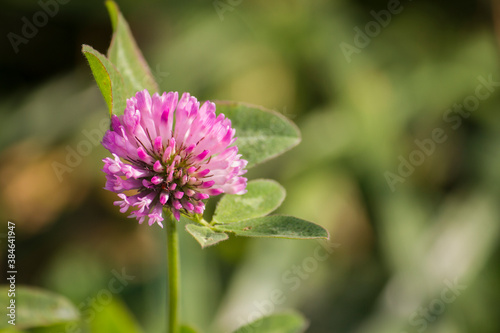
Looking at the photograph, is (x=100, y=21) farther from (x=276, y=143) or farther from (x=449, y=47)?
(x=276, y=143)

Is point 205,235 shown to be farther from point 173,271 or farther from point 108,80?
point 108,80

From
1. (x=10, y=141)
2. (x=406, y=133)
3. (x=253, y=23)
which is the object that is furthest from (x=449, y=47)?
(x=10, y=141)

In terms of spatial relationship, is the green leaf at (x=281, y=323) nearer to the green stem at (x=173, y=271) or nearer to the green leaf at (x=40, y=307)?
the green stem at (x=173, y=271)

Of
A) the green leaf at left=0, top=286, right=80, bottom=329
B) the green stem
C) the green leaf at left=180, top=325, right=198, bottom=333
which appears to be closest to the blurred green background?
the green leaf at left=0, top=286, right=80, bottom=329

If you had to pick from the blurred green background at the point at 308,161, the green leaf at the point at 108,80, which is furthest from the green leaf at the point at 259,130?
the blurred green background at the point at 308,161

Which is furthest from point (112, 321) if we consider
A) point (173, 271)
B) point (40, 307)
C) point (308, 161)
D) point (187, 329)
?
point (308, 161)

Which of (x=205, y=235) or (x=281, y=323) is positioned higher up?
(x=205, y=235)

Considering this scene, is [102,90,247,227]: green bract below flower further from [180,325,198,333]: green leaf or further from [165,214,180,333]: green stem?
[180,325,198,333]: green leaf
